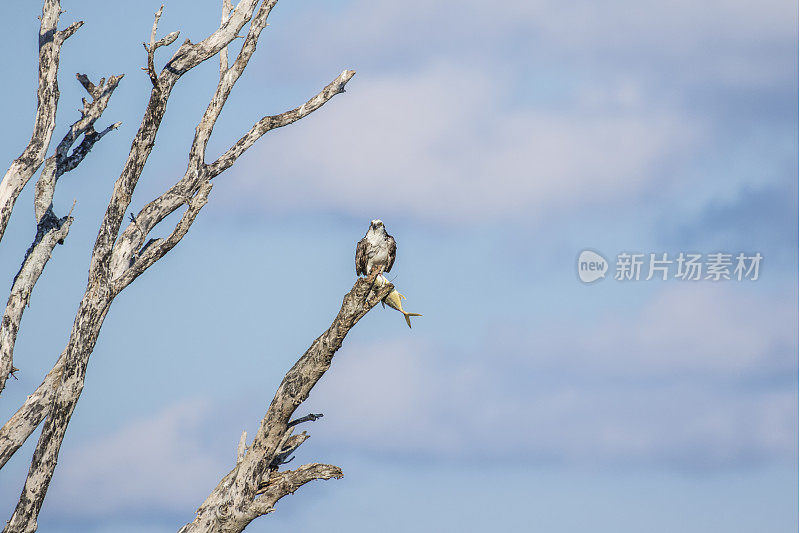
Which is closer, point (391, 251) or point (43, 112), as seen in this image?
point (391, 251)

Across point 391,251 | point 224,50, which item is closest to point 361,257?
point 391,251

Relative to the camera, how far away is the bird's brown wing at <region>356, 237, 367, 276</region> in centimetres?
1670

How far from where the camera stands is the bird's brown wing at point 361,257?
1670cm

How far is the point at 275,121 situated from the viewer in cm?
2016

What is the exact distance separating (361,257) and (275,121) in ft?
15.7

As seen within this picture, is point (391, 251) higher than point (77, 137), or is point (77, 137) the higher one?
point (77, 137)

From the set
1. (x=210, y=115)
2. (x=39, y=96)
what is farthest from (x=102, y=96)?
(x=210, y=115)

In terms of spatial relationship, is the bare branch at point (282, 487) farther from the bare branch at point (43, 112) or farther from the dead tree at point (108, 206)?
the bare branch at point (43, 112)

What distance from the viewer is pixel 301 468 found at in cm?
1541

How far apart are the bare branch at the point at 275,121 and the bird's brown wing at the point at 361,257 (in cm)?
443

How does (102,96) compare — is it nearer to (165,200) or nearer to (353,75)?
(165,200)

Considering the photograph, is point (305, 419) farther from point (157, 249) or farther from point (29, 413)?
point (29, 413)

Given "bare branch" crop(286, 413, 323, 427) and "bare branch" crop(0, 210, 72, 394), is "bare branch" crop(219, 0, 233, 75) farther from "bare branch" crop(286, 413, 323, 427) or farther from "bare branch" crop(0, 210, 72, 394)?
"bare branch" crop(286, 413, 323, 427)

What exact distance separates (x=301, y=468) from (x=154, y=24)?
8.65m
